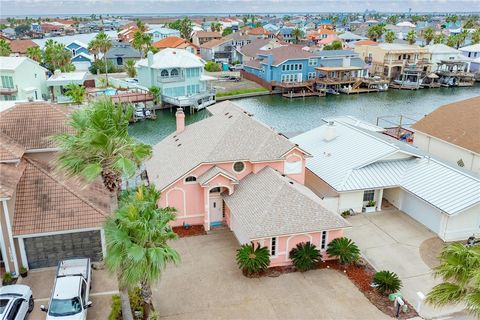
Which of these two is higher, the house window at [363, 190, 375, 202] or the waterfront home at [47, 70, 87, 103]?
the waterfront home at [47, 70, 87, 103]

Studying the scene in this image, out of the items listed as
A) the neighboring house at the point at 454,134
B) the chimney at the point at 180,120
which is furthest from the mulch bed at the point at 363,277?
the neighboring house at the point at 454,134

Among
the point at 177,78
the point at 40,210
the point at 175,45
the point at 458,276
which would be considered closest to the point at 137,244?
the point at 40,210

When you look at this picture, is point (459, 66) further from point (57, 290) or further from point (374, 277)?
point (57, 290)

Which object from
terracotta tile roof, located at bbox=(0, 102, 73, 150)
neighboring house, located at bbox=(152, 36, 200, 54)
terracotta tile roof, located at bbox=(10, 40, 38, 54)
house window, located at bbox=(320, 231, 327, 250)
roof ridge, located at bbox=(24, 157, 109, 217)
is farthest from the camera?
neighboring house, located at bbox=(152, 36, 200, 54)

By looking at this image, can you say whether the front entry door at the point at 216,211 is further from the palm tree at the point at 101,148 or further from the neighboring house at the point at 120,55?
the neighboring house at the point at 120,55

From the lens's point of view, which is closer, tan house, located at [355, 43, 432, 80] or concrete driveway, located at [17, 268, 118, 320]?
concrete driveway, located at [17, 268, 118, 320]

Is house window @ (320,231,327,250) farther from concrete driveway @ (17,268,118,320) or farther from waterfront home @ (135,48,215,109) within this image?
waterfront home @ (135,48,215,109)

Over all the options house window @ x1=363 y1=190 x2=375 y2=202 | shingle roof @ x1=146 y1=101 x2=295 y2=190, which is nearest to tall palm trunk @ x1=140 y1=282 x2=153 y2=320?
shingle roof @ x1=146 y1=101 x2=295 y2=190
